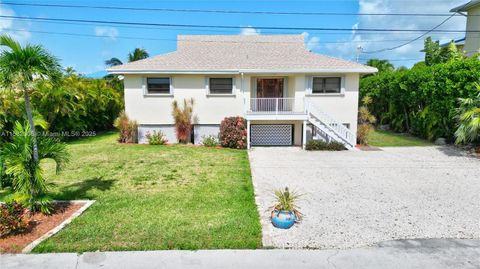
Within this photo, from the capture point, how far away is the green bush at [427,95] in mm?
12555

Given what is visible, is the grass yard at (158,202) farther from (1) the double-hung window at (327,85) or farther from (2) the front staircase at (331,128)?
(1) the double-hung window at (327,85)

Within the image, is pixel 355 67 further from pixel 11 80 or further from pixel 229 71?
pixel 11 80

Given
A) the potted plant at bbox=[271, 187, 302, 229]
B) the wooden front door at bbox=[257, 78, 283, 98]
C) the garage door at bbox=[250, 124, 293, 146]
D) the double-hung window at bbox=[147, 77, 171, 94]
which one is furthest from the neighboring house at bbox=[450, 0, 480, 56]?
the potted plant at bbox=[271, 187, 302, 229]

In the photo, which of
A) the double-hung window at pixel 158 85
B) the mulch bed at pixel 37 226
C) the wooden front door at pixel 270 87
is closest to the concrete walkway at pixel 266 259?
the mulch bed at pixel 37 226

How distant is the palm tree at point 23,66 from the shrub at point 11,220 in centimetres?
95

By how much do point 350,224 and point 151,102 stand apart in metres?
11.7

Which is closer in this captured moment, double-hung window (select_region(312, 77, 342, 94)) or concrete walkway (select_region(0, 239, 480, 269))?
concrete walkway (select_region(0, 239, 480, 269))

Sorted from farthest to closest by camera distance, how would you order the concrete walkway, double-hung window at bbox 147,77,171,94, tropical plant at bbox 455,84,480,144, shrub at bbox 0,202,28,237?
double-hung window at bbox 147,77,171,94 → tropical plant at bbox 455,84,480,144 → shrub at bbox 0,202,28,237 → the concrete walkway

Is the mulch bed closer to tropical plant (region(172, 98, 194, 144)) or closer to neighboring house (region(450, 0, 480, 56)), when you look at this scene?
tropical plant (region(172, 98, 194, 144))

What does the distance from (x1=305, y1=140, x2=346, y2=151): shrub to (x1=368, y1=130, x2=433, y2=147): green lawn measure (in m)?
2.65

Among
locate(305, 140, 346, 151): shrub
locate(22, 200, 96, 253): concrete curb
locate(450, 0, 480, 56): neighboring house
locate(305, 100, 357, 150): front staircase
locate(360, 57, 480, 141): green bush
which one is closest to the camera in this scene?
locate(22, 200, 96, 253): concrete curb

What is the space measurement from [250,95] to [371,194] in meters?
9.29

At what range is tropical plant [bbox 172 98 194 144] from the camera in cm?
1457

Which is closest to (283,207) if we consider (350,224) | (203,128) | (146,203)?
(350,224)
